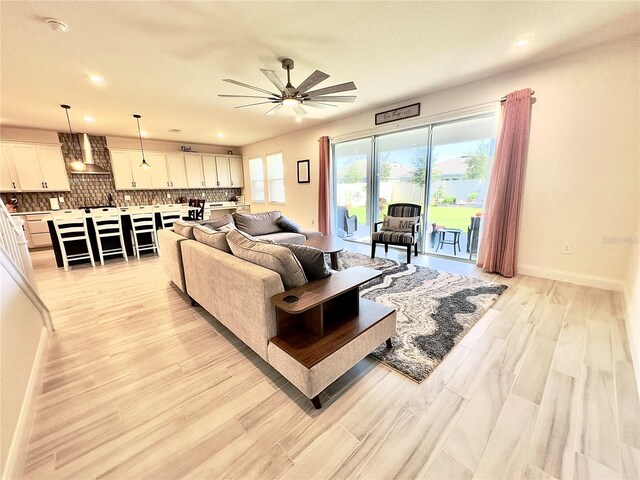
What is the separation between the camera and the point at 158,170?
671 centimetres

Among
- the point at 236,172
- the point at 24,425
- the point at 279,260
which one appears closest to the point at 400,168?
the point at 279,260

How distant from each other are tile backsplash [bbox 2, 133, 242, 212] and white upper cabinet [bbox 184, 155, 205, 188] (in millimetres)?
753

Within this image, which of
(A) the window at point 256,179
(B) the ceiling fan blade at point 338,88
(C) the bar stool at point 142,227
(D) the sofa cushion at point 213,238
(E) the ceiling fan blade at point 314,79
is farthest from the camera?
(A) the window at point 256,179

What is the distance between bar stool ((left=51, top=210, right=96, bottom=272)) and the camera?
13.1 ft

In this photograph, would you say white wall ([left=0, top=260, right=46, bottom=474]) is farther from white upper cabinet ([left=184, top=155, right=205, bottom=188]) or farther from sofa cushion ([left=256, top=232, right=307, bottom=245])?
white upper cabinet ([left=184, top=155, right=205, bottom=188])

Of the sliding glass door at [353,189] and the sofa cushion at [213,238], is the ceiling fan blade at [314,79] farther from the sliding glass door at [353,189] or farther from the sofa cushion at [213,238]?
the sliding glass door at [353,189]

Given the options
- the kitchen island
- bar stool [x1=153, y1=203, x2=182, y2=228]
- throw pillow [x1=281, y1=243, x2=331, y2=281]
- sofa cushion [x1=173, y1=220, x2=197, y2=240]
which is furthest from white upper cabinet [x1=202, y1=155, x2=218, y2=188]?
throw pillow [x1=281, y1=243, x2=331, y2=281]

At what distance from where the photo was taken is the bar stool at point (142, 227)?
4585 mm

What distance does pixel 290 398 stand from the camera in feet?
4.87

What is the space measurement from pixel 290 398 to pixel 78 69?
4.02 m

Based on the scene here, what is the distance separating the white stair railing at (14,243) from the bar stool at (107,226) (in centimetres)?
228

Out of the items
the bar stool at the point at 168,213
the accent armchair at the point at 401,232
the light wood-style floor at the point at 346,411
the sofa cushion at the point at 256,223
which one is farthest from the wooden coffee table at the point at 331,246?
the bar stool at the point at 168,213

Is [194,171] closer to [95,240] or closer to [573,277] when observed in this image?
[95,240]

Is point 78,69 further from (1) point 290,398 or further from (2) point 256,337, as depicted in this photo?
(1) point 290,398
